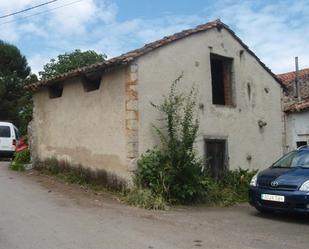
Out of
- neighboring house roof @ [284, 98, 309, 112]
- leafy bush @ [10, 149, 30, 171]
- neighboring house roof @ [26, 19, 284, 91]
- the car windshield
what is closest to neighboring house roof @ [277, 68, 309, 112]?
neighboring house roof @ [284, 98, 309, 112]

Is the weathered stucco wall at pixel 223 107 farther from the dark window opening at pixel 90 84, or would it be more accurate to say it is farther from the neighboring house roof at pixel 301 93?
the neighboring house roof at pixel 301 93

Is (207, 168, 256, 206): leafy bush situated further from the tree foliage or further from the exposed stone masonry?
the tree foliage

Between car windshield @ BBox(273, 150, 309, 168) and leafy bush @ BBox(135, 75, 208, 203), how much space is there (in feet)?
6.38

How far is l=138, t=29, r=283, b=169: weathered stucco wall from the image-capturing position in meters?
12.3

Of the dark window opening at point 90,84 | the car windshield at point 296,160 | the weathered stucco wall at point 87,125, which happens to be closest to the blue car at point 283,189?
the car windshield at point 296,160

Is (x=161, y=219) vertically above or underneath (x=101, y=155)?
underneath

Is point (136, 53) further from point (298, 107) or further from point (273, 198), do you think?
point (298, 107)

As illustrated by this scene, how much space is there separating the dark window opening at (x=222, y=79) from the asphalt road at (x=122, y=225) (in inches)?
160

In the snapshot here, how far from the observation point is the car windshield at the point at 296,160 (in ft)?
35.4

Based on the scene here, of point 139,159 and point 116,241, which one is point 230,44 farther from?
point 116,241

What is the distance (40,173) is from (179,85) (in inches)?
216

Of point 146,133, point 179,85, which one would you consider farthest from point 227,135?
point 146,133

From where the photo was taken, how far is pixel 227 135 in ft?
47.5

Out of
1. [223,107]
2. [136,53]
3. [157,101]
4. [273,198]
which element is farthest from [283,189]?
[223,107]
